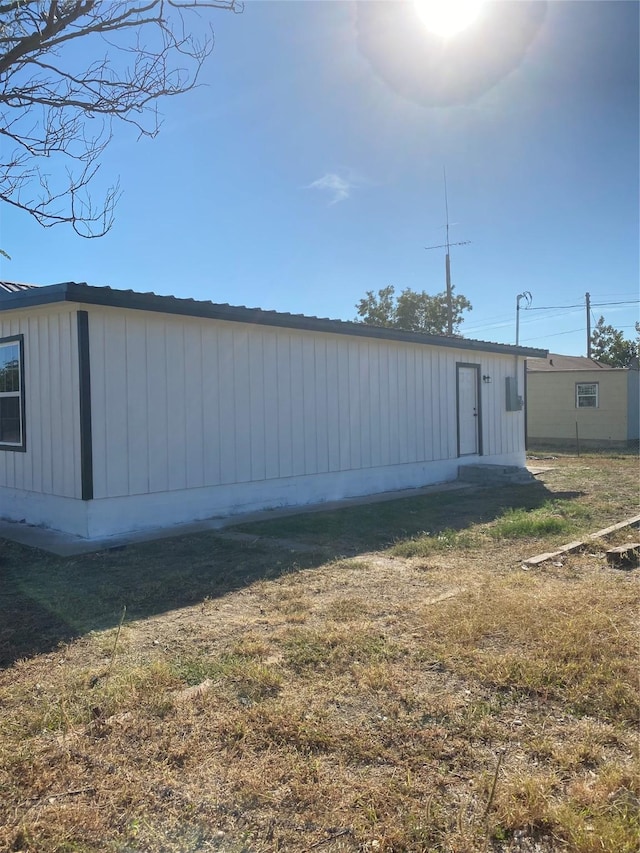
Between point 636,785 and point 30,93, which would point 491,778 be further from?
point 30,93

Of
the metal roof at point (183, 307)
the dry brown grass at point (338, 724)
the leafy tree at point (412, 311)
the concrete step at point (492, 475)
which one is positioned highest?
the leafy tree at point (412, 311)

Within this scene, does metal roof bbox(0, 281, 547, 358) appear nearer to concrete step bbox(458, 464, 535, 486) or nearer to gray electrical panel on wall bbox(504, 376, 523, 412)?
concrete step bbox(458, 464, 535, 486)

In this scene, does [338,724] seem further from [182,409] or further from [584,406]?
[584,406]

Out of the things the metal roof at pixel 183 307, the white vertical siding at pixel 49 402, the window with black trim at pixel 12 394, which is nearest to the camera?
the metal roof at pixel 183 307

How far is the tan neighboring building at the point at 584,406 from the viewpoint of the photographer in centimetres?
2089

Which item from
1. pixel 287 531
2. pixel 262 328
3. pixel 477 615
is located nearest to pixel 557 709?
pixel 477 615

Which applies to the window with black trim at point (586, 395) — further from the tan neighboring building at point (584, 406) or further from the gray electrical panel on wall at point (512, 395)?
the gray electrical panel on wall at point (512, 395)

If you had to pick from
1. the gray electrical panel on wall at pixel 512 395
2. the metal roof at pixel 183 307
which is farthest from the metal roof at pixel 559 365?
the metal roof at pixel 183 307

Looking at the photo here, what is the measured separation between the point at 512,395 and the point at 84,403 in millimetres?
9045

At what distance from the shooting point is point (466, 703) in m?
3.05

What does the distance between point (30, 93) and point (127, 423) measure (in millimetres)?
3376

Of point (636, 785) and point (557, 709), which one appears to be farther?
point (557, 709)

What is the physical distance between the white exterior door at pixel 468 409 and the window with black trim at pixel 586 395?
403 inches

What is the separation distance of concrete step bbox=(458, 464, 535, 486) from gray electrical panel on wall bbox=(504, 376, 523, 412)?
166 cm
